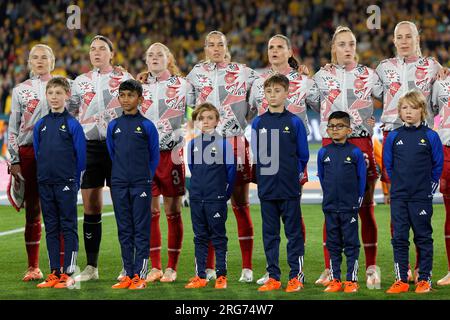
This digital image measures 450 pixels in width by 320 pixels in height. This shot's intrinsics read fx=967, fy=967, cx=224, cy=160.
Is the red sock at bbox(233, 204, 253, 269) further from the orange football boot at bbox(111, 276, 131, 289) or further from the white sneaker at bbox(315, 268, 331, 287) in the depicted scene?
the orange football boot at bbox(111, 276, 131, 289)

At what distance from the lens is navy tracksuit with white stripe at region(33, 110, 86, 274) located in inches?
316

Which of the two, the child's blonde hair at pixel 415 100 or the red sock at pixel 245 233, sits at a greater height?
the child's blonde hair at pixel 415 100

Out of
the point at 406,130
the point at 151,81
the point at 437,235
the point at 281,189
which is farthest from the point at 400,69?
the point at 437,235

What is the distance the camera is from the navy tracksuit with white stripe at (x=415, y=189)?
24.8ft

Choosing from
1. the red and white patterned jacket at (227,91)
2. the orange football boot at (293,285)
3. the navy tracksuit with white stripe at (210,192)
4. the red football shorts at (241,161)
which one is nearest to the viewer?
the orange football boot at (293,285)

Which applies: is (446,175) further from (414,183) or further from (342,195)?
(342,195)

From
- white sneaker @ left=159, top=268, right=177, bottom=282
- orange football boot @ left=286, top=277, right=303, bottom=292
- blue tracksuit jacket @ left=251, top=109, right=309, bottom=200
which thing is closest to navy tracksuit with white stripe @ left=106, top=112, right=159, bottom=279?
white sneaker @ left=159, top=268, right=177, bottom=282

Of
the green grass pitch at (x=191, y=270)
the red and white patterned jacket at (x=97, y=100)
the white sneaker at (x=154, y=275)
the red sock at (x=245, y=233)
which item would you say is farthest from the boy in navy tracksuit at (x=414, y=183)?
the red and white patterned jacket at (x=97, y=100)

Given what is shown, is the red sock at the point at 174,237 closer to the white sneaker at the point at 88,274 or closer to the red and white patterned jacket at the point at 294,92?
the white sneaker at the point at 88,274

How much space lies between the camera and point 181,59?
2400 centimetres

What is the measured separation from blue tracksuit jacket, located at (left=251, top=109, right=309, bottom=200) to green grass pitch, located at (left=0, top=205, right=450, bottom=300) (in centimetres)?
82

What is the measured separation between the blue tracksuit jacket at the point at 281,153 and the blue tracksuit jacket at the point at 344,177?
0.76 feet

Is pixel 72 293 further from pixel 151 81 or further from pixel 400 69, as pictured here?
pixel 400 69

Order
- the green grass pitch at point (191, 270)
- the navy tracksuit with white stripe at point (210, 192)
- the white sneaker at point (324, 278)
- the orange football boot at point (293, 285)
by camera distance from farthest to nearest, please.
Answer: the white sneaker at point (324, 278) → the navy tracksuit with white stripe at point (210, 192) → the orange football boot at point (293, 285) → the green grass pitch at point (191, 270)
